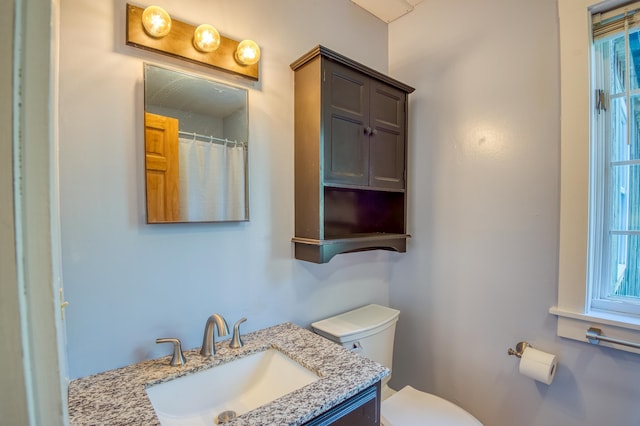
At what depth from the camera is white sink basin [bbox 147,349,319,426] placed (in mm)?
991

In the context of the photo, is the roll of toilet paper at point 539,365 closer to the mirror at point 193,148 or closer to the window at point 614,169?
the window at point 614,169

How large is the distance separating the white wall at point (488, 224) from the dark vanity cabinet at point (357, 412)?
2.61 feet

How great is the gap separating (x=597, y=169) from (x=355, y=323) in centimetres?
124

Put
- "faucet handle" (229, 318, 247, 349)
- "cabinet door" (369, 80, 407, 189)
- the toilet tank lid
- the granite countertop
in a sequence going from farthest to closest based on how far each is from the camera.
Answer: "cabinet door" (369, 80, 407, 189)
the toilet tank lid
"faucet handle" (229, 318, 247, 349)
the granite countertop

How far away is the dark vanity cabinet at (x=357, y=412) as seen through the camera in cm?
88

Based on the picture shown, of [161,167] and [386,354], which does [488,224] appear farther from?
[161,167]

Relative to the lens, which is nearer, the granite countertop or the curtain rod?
the granite countertop

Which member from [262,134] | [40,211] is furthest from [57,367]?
[262,134]

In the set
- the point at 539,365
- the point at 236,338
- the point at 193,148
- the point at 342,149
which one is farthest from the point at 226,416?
the point at 539,365

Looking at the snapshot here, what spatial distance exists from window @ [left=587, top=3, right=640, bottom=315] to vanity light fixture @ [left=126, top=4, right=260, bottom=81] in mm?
1429

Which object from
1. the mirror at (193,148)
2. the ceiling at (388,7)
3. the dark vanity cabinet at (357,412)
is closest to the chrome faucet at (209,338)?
the mirror at (193,148)

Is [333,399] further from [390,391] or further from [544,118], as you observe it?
[544,118]

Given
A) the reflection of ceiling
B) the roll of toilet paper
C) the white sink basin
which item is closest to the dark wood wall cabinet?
the reflection of ceiling

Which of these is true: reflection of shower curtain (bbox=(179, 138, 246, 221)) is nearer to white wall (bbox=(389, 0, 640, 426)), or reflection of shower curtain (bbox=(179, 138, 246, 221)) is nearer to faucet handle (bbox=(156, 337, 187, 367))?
faucet handle (bbox=(156, 337, 187, 367))
